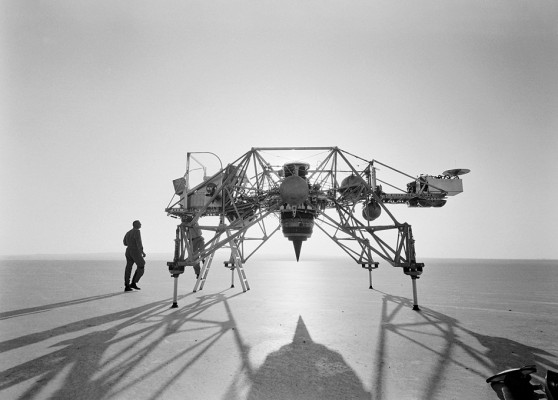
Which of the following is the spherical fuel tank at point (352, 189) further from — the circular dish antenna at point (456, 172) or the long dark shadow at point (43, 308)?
the long dark shadow at point (43, 308)

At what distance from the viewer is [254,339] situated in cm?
716

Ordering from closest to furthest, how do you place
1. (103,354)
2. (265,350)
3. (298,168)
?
(103,354) → (265,350) → (298,168)

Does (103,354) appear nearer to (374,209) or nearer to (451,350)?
(451,350)

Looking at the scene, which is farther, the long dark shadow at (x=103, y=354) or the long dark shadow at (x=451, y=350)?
the long dark shadow at (x=451, y=350)

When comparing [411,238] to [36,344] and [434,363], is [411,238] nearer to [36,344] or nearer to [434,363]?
[434,363]

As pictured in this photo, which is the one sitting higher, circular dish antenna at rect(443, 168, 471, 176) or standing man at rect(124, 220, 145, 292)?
circular dish antenna at rect(443, 168, 471, 176)

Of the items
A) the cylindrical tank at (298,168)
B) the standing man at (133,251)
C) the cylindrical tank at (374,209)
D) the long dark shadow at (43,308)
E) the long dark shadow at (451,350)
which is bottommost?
the long dark shadow at (43,308)

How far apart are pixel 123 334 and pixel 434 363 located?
7.89m

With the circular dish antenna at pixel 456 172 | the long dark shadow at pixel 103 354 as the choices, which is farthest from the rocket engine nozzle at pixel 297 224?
the circular dish antenna at pixel 456 172

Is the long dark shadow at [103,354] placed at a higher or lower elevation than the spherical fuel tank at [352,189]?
lower

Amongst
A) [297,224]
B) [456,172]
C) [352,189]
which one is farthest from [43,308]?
[456,172]

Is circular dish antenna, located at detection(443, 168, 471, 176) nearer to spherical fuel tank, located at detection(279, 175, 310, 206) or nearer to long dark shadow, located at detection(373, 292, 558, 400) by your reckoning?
long dark shadow, located at detection(373, 292, 558, 400)

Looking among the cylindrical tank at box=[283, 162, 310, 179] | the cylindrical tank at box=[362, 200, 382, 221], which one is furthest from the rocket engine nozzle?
the cylindrical tank at box=[362, 200, 382, 221]

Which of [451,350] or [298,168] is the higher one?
[298,168]
